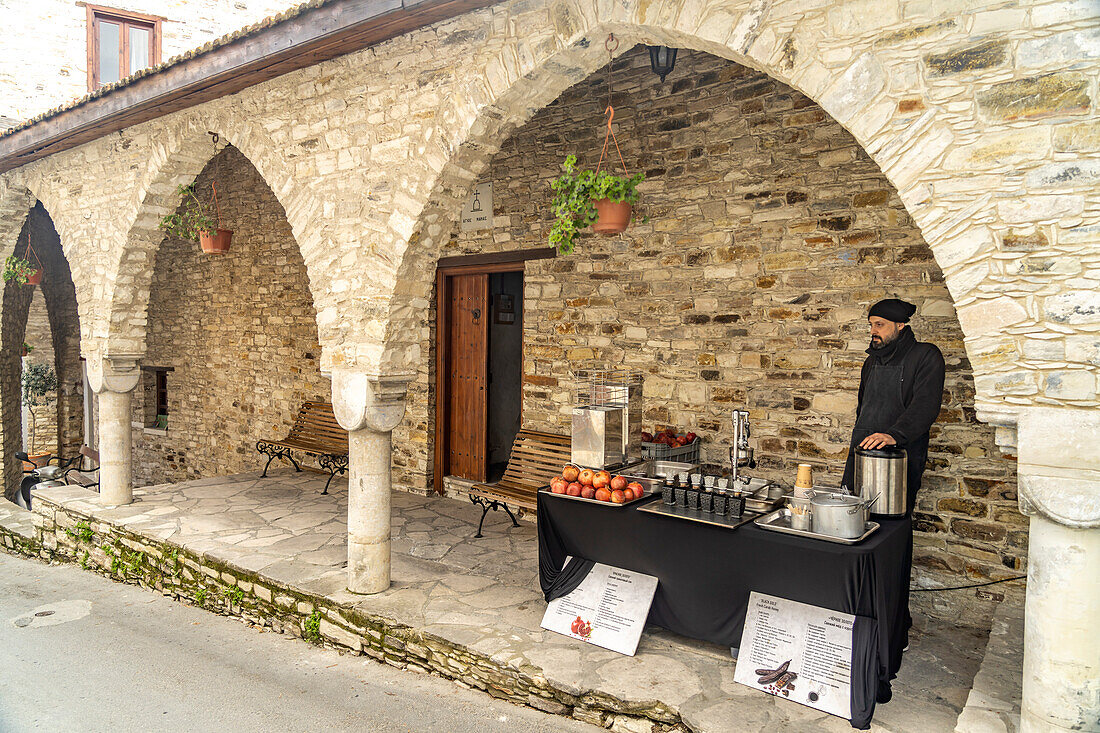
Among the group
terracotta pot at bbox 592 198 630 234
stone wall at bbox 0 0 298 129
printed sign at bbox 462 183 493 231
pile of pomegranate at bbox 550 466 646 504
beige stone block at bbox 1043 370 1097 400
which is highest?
stone wall at bbox 0 0 298 129

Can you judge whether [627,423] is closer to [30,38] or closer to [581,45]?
[581,45]

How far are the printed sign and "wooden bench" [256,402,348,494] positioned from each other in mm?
2472

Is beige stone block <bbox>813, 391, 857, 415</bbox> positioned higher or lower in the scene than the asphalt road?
higher

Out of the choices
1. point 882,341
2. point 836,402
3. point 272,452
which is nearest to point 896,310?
point 882,341

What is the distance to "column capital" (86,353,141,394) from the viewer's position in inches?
239

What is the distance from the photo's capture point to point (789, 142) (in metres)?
4.27

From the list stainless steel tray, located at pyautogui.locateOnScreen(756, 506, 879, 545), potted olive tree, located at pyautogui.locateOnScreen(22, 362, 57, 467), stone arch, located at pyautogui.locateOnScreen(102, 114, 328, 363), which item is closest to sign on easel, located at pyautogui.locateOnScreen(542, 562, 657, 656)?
stainless steel tray, located at pyautogui.locateOnScreen(756, 506, 879, 545)

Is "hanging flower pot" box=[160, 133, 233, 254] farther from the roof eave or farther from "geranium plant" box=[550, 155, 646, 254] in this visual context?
"geranium plant" box=[550, 155, 646, 254]

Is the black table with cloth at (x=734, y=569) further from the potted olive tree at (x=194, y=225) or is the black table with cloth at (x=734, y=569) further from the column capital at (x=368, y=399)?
the potted olive tree at (x=194, y=225)

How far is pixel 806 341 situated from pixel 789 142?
4.07 ft

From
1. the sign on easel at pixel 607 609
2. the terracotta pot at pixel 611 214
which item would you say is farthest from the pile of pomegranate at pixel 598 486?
the terracotta pot at pixel 611 214

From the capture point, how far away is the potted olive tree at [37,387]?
39.0 feet

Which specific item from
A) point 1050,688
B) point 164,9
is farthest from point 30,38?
point 1050,688

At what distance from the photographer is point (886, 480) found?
319 cm
